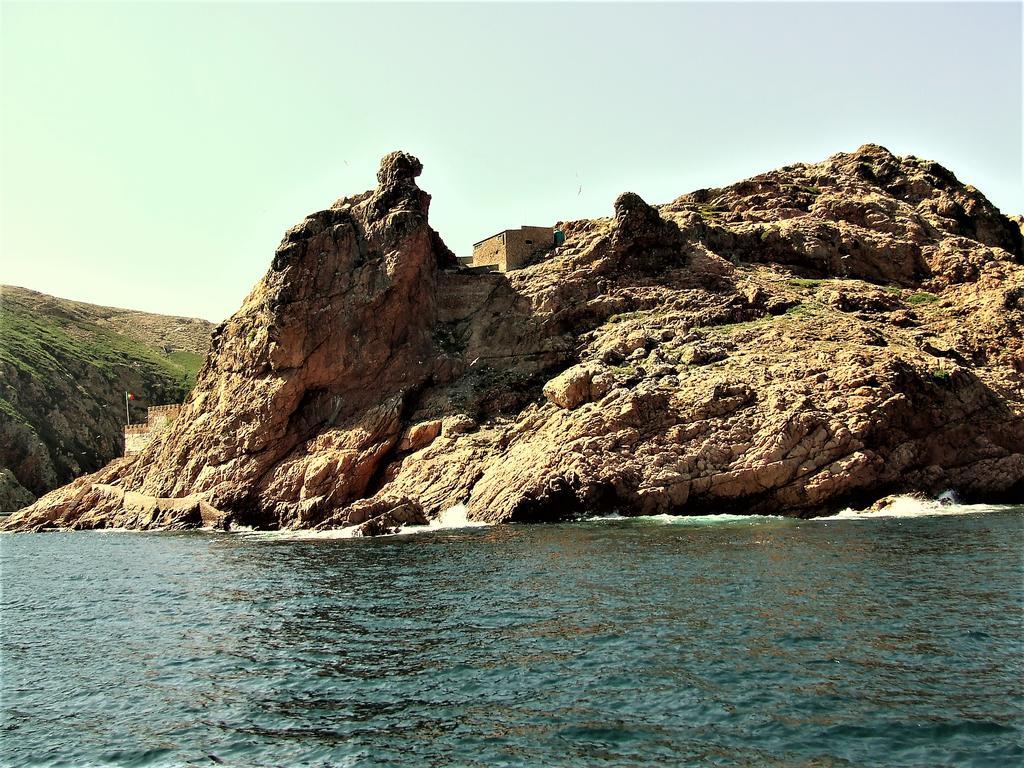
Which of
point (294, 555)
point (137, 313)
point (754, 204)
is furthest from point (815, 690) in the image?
point (137, 313)

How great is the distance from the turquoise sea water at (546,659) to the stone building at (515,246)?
43787 mm

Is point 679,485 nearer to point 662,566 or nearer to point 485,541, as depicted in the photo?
point 485,541

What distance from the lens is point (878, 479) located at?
52.6 meters

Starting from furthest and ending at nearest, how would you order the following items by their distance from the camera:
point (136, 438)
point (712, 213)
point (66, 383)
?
point (66, 383) → point (136, 438) → point (712, 213)

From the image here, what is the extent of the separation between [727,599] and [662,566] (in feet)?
22.1

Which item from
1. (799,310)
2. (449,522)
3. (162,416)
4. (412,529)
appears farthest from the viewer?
(162,416)

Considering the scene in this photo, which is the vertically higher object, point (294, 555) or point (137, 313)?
point (137, 313)

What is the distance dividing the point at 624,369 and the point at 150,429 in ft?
179

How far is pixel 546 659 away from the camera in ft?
72.6

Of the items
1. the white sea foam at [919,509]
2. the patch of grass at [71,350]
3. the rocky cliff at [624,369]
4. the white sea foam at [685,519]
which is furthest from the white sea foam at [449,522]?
the patch of grass at [71,350]

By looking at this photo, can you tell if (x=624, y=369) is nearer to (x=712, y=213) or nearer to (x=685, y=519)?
(x=685, y=519)

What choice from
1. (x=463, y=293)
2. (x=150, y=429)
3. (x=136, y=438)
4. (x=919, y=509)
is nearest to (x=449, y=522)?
(x=463, y=293)

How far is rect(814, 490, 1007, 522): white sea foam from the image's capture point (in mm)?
49688

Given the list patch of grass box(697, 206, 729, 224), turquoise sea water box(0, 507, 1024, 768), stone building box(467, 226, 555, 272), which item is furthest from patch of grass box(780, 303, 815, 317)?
turquoise sea water box(0, 507, 1024, 768)
